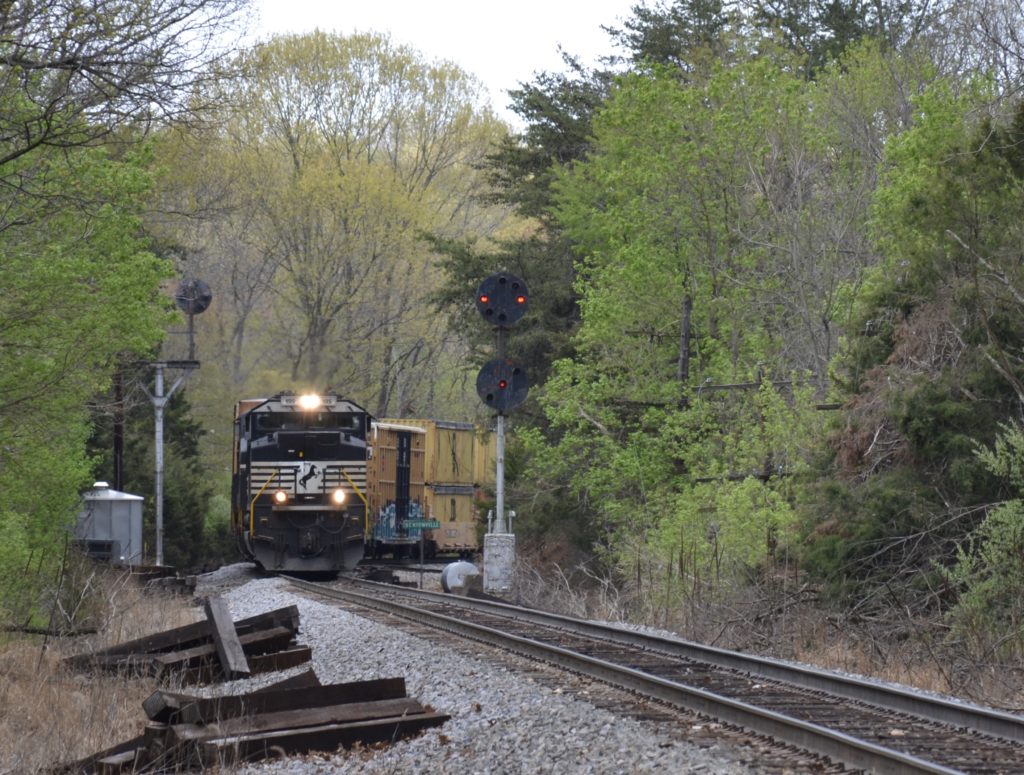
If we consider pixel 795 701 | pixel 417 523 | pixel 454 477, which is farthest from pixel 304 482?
pixel 795 701

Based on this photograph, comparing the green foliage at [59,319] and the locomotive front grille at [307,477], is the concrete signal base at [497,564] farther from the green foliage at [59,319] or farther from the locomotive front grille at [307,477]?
the green foliage at [59,319]

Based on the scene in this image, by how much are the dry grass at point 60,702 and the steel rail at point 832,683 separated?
4.90m

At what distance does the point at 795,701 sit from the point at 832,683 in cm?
74

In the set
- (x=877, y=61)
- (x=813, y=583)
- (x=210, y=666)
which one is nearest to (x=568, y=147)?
(x=877, y=61)

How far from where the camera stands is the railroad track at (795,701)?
7.68 metres

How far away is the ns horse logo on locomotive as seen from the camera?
91.8 ft

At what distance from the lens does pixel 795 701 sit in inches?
388

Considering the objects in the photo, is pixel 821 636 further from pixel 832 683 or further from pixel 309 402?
pixel 309 402

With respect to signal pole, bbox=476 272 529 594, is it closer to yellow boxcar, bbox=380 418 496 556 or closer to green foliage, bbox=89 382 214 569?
yellow boxcar, bbox=380 418 496 556

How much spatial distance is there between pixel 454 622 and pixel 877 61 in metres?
24.1

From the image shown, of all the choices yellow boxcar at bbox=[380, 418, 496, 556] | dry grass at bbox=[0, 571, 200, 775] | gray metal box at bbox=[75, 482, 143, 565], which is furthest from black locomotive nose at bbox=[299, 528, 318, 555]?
dry grass at bbox=[0, 571, 200, 775]

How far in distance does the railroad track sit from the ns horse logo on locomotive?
12.7m

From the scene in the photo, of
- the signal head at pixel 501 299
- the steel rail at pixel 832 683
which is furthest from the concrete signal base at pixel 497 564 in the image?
the steel rail at pixel 832 683

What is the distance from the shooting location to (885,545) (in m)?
15.9
